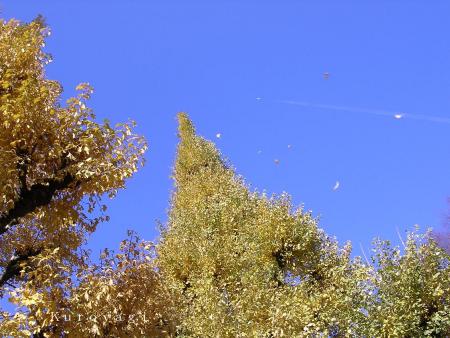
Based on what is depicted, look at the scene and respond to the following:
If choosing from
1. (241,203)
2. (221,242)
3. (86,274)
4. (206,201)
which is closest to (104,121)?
(86,274)

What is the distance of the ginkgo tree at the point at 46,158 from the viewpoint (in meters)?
11.3

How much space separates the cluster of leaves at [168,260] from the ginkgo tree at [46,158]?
0.11 feet

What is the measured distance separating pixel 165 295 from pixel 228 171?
30.5 meters

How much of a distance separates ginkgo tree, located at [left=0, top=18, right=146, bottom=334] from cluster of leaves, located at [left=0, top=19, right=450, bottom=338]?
34mm

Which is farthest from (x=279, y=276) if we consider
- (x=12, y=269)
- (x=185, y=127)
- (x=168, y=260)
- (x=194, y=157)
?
(x=185, y=127)

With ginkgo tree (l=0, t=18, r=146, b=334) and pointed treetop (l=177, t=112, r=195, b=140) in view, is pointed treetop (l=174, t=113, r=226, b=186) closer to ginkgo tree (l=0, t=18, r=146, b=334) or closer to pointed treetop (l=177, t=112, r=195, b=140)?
pointed treetop (l=177, t=112, r=195, b=140)

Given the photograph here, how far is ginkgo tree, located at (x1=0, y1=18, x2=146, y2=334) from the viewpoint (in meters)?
11.3

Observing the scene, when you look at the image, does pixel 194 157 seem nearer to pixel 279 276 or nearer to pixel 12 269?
pixel 279 276

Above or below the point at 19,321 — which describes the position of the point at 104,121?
above

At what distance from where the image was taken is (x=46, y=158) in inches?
469

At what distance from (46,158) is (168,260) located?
18270 millimetres

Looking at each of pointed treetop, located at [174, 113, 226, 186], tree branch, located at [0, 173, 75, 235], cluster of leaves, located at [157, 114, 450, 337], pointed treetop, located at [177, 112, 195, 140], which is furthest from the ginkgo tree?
pointed treetop, located at [177, 112, 195, 140]

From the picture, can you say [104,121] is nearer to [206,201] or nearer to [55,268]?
[55,268]

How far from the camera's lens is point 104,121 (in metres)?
12.5
